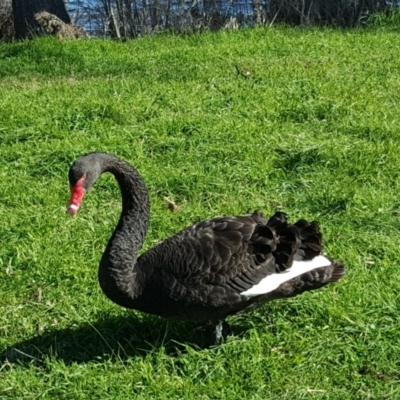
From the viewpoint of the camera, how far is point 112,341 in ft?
10.9

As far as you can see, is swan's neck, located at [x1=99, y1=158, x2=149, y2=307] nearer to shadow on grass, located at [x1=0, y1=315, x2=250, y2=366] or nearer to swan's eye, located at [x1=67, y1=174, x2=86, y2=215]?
swan's eye, located at [x1=67, y1=174, x2=86, y2=215]

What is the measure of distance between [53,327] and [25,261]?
60cm

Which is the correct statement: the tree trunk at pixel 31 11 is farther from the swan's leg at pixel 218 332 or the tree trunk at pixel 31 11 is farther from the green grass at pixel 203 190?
the swan's leg at pixel 218 332

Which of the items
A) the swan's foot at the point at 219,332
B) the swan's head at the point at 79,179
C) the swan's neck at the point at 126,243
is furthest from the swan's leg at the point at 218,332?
the swan's head at the point at 79,179

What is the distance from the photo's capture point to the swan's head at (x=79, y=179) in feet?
9.65

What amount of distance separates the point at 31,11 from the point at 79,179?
6.27 meters

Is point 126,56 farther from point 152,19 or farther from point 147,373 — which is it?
point 147,373

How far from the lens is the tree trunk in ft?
28.8

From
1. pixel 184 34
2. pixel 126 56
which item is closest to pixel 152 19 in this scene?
pixel 184 34

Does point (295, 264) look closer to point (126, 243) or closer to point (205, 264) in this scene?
point (205, 264)

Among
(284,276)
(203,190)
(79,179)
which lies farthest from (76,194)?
(203,190)

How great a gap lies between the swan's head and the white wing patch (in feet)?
2.18

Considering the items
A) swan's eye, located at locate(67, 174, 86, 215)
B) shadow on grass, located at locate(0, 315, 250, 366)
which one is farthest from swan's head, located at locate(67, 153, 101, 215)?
shadow on grass, located at locate(0, 315, 250, 366)

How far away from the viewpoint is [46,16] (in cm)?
860
